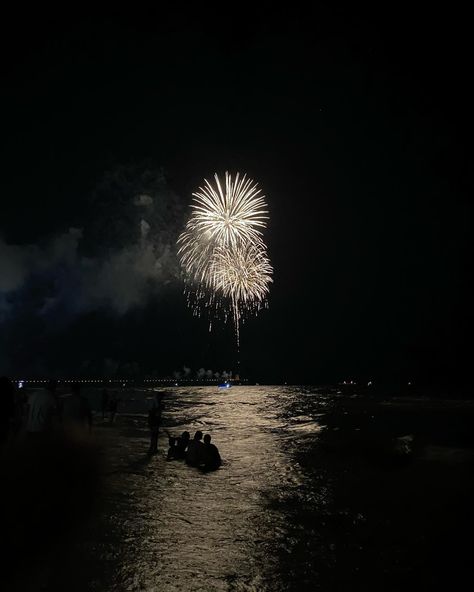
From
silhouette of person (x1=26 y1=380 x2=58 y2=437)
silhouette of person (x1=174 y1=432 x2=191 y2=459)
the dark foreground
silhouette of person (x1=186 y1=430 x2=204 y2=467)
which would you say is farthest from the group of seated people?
silhouette of person (x1=26 y1=380 x2=58 y2=437)

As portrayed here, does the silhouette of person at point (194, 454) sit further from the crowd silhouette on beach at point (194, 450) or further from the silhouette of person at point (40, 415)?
the silhouette of person at point (40, 415)

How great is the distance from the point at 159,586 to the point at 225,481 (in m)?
7.05

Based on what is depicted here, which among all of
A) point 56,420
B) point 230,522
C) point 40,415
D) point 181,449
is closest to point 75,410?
point 56,420

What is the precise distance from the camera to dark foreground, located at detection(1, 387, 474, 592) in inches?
257

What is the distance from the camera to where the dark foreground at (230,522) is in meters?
6.53

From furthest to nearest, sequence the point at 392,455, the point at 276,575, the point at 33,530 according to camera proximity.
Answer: the point at 392,455, the point at 33,530, the point at 276,575

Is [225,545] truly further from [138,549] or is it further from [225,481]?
[225,481]

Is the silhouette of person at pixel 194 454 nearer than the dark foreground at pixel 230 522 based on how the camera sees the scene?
No

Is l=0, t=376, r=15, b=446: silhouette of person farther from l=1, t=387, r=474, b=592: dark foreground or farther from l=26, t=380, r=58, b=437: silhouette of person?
l=1, t=387, r=474, b=592: dark foreground

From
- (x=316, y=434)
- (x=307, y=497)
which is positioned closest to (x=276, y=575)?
(x=307, y=497)

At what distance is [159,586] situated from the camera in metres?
5.98

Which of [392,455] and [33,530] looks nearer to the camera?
[33,530]

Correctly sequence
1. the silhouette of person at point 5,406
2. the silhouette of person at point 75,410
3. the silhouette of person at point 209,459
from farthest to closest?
the silhouette of person at point 209,459 → the silhouette of person at point 75,410 → the silhouette of person at point 5,406

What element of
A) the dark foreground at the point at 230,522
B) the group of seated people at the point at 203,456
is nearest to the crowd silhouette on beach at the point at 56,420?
the group of seated people at the point at 203,456
